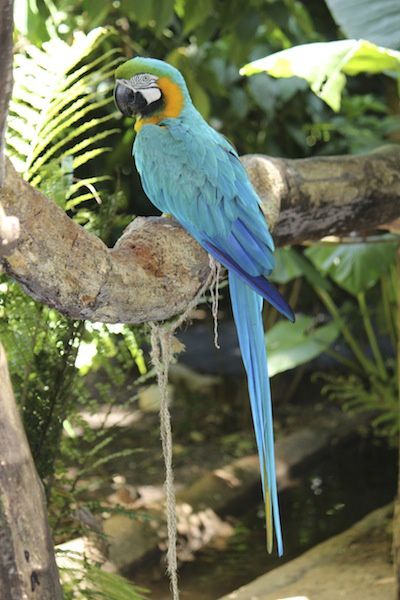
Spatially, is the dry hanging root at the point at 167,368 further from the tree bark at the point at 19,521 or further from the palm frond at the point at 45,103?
the palm frond at the point at 45,103

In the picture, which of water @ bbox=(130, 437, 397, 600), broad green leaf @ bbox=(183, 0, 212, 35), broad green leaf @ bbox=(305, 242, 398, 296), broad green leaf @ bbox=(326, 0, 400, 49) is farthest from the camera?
broad green leaf @ bbox=(305, 242, 398, 296)

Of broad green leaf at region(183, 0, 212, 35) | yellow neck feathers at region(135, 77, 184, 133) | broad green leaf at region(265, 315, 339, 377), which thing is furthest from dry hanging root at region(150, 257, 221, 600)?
broad green leaf at region(265, 315, 339, 377)

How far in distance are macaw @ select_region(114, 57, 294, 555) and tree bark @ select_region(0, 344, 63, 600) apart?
0.30 m

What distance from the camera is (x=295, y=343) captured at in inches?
106

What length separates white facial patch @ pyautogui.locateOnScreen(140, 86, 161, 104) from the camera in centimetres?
125

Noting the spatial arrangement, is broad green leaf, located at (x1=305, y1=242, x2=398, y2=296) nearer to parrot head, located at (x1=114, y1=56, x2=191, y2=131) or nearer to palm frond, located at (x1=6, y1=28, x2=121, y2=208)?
palm frond, located at (x1=6, y1=28, x2=121, y2=208)

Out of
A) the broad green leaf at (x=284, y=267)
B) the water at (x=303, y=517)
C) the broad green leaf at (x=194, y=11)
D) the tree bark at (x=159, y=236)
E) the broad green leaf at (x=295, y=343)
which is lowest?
the water at (x=303, y=517)

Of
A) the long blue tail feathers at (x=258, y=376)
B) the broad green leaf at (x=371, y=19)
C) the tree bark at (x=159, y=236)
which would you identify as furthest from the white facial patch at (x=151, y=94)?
the broad green leaf at (x=371, y=19)

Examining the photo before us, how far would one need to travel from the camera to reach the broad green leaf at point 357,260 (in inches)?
97.8

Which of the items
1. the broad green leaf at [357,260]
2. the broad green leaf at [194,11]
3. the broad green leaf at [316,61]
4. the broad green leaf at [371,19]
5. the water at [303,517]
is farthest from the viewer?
the broad green leaf at [357,260]

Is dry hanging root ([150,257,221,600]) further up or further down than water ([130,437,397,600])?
further up

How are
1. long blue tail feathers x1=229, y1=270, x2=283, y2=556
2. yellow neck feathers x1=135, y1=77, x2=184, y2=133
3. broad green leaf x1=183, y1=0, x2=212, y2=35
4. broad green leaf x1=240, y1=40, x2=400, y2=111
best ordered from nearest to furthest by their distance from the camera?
long blue tail feathers x1=229, y1=270, x2=283, y2=556 → yellow neck feathers x1=135, y1=77, x2=184, y2=133 → broad green leaf x1=240, y1=40, x2=400, y2=111 → broad green leaf x1=183, y1=0, x2=212, y2=35

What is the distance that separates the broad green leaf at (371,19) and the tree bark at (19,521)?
1.16 metres

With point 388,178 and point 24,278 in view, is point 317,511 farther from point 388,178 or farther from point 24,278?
point 24,278
